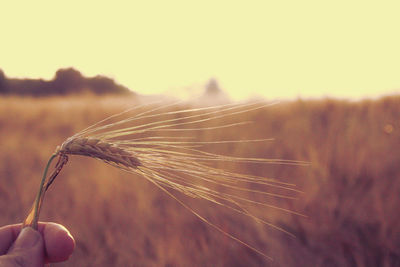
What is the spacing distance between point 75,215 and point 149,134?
1.43 meters

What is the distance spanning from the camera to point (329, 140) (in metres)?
2.57

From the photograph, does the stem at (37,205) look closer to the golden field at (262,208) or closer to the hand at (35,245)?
the hand at (35,245)

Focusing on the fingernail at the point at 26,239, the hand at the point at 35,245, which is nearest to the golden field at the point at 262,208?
the hand at the point at 35,245

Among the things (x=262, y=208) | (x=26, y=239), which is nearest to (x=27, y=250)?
Answer: (x=26, y=239)

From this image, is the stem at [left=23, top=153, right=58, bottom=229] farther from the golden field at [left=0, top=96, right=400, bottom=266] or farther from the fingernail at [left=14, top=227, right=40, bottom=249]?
the golden field at [left=0, top=96, right=400, bottom=266]

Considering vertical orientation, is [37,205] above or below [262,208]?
above

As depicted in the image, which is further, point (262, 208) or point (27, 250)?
point (262, 208)

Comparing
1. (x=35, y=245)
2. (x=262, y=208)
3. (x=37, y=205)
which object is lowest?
(x=262, y=208)

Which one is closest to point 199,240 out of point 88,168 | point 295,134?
point 88,168

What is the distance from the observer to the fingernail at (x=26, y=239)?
719 millimetres

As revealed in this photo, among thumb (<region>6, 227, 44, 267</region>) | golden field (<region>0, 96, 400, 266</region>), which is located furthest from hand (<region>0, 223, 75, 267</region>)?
golden field (<region>0, 96, 400, 266</region>)

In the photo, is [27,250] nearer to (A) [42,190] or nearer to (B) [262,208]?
(A) [42,190]

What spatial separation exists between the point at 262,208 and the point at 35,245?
1.66 meters

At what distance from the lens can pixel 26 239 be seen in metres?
0.73
